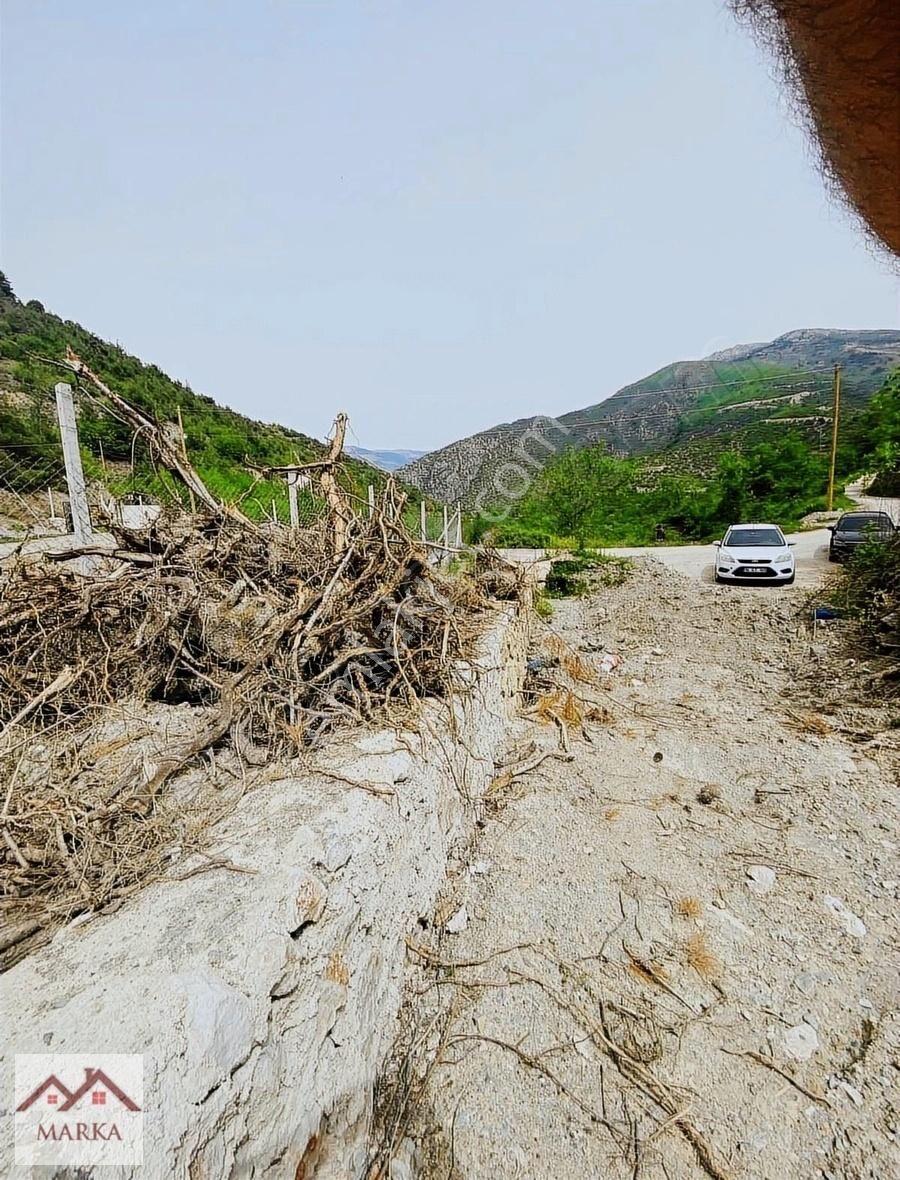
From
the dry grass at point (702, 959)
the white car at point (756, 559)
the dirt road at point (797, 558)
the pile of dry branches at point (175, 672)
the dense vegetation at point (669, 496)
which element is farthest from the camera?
the dense vegetation at point (669, 496)

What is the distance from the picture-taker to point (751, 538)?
1172cm

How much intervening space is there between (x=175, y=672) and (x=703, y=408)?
38.1 meters

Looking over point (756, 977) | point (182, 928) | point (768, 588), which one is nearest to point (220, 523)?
point (182, 928)

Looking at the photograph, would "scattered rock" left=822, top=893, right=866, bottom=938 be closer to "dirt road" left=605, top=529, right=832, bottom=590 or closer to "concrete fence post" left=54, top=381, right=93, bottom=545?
"concrete fence post" left=54, top=381, right=93, bottom=545

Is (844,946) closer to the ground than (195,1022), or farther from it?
closer to the ground

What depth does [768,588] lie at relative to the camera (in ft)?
34.8

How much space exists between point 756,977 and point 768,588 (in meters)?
9.95

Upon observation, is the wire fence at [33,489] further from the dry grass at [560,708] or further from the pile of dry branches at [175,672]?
the dry grass at [560,708]

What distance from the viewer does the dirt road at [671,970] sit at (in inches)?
65.8

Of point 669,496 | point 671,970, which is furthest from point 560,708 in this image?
point 669,496

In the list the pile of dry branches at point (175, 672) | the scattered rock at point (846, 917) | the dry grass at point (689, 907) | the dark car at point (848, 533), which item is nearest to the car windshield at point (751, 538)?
the dark car at point (848, 533)

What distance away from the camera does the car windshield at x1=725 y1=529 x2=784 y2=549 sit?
11.4 metres

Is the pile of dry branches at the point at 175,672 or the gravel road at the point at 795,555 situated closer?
the pile of dry branches at the point at 175,672

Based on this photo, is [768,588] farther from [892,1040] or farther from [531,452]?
[531,452]
